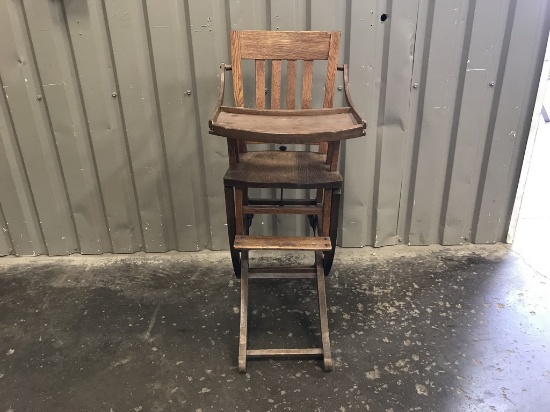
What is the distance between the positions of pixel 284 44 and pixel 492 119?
1.28 m

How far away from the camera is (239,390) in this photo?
1660 mm

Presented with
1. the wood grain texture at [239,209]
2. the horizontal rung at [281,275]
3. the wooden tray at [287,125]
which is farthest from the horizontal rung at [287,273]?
the wooden tray at [287,125]

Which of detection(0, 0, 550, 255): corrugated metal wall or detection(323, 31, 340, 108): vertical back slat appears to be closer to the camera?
detection(323, 31, 340, 108): vertical back slat

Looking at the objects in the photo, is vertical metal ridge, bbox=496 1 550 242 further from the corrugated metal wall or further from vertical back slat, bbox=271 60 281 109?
vertical back slat, bbox=271 60 281 109

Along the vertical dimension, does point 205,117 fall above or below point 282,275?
above

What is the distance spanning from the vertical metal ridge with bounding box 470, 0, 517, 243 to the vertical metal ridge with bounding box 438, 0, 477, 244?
184 millimetres

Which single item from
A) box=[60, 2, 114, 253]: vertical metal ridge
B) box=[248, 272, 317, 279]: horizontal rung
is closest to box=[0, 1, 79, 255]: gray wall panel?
box=[60, 2, 114, 253]: vertical metal ridge

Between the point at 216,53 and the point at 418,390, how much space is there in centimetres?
183

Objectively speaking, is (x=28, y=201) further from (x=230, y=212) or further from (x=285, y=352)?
(x=285, y=352)

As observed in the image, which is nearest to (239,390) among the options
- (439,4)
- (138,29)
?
(138,29)

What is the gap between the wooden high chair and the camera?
5.06ft

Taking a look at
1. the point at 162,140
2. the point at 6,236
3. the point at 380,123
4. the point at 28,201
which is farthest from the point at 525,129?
the point at 6,236

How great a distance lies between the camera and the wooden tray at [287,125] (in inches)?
57.8

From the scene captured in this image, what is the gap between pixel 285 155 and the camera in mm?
1999
